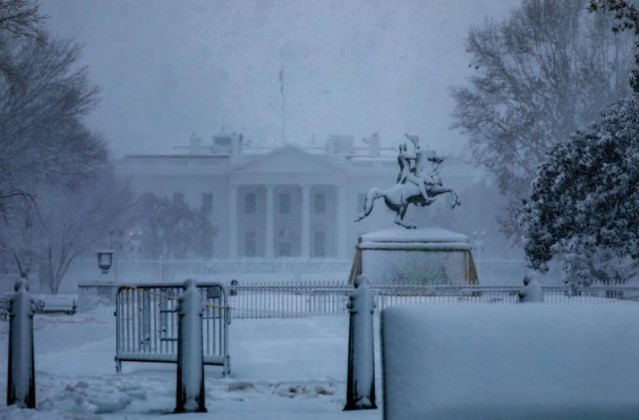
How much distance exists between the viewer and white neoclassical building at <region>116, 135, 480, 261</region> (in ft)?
218

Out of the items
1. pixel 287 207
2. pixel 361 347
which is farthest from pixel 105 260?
pixel 287 207

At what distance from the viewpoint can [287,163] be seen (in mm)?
66312

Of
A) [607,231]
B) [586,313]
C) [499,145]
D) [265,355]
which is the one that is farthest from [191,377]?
[499,145]

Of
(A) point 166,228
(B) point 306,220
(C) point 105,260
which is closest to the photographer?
(C) point 105,260

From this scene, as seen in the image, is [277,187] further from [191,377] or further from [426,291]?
[191,377]

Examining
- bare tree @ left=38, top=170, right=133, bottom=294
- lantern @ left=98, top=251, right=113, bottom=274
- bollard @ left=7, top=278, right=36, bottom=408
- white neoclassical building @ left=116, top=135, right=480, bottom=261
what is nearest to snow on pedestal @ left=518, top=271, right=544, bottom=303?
bollard @ left=7, top=278, right=36, bottom=408

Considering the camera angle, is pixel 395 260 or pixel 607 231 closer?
pixel 607 231

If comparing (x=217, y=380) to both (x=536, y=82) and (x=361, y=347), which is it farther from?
(x=536, y=82)

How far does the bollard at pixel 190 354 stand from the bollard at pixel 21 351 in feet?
3.50

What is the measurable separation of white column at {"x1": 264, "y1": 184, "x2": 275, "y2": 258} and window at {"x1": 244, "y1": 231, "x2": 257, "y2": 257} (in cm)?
159

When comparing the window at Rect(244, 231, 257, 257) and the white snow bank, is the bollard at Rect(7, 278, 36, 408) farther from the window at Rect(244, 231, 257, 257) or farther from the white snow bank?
the window at Rect(244, 231, 257, 257)

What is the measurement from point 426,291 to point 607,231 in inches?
167

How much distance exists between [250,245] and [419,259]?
4838 centimetres

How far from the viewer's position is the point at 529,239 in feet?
63.2
